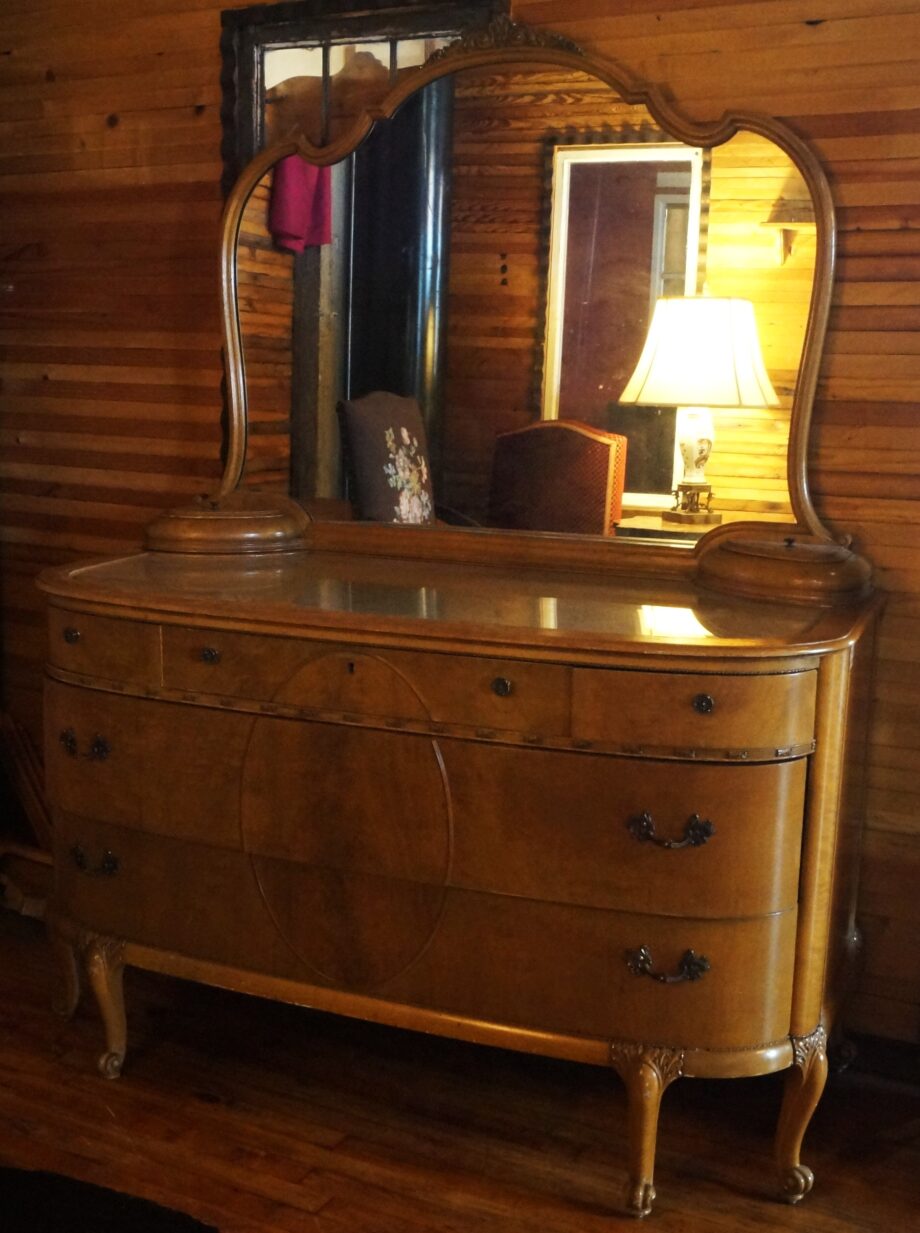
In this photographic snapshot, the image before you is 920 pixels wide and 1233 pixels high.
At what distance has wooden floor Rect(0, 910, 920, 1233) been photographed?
2.01 meters

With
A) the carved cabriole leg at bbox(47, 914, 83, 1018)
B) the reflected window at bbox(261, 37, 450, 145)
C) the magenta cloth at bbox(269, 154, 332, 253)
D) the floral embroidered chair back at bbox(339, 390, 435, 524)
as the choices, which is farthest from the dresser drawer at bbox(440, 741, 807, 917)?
the reflected window at bbox(261, 37, 450, 145)

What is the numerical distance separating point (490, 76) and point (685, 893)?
4.69 ft

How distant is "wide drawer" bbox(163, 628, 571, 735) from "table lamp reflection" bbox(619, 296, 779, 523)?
0.55 metres

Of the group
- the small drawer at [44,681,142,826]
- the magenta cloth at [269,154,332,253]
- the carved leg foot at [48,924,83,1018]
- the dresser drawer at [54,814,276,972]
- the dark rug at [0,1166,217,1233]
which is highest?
the magenta cloth at [269,154,332,253]

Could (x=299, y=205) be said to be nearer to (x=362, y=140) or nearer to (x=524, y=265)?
(x=362, y=140)

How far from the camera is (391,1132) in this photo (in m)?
2.20

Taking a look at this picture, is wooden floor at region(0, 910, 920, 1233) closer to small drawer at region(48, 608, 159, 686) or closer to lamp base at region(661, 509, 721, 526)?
small drawer at region(48, 608, 159, 686)

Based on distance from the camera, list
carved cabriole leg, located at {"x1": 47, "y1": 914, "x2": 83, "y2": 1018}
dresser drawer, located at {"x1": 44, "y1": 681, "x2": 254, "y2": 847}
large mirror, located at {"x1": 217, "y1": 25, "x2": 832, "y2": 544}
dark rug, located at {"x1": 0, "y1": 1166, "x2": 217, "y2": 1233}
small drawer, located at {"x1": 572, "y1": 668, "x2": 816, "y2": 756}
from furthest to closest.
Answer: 1. carved cabriole leg, located at {"x1": 47, "y1": 914, "x2": 83, "y2": 1018}
2. large mirror, located at {"x1": 217, "y1": 25, "x2": 832, "y2": 544}
3. dresser drawer, located at {"x1": 44, "y1": 681, "x2": 254, "y2": 847}
4. small drawer, located at {"x1": 572, "y1": 668, "x2": 816, "y2": 756}
5. dark rug, located at {"x1": 0, "y1": 1166, "x2": 217, "y2": 1233}

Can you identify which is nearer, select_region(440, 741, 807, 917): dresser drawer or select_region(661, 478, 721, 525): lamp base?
select_region(440, 741, 807, 917): dresser drawer

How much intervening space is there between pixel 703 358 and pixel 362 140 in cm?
75

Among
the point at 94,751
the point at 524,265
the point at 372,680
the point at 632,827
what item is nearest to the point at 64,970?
the point at 94,751

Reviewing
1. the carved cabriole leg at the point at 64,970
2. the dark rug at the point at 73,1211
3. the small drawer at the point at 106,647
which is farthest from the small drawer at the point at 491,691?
the carved cabriole leg at the point at 64,970

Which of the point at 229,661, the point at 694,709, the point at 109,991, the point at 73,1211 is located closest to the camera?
the point at 73,1211

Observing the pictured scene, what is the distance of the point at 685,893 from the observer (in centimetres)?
191
